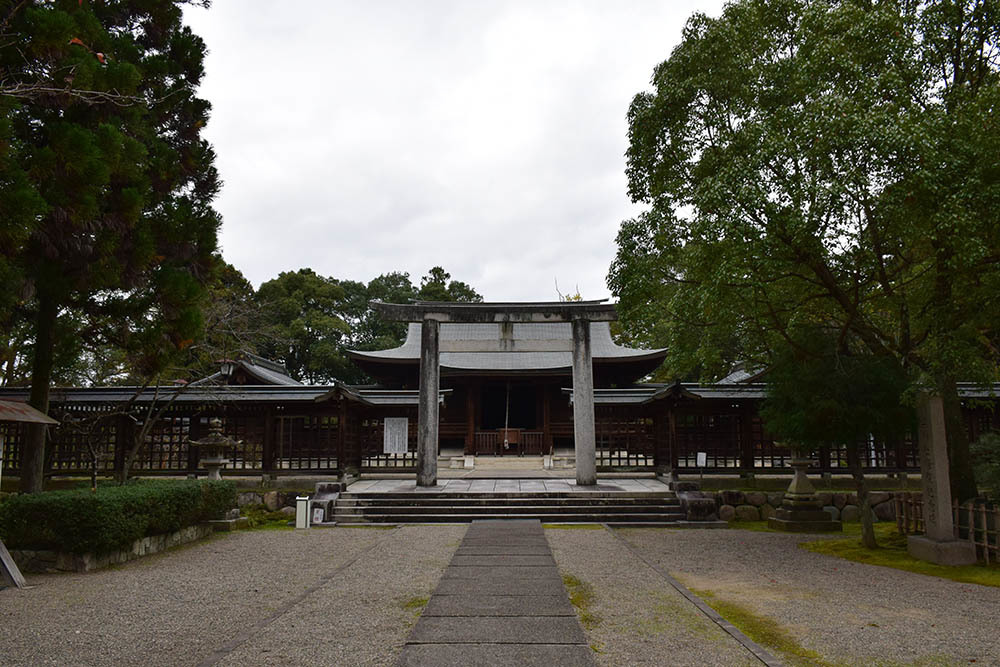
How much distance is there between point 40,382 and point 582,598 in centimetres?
848

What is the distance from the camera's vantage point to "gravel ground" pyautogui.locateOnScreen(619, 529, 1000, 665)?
513cm

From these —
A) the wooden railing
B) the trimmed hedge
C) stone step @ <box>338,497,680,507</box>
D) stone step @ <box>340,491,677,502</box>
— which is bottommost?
stone step @ <box>338,497,680,507</box>

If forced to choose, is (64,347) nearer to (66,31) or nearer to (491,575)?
(66,31)

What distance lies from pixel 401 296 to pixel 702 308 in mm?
39508

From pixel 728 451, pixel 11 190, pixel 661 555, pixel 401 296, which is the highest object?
pixel 401 296

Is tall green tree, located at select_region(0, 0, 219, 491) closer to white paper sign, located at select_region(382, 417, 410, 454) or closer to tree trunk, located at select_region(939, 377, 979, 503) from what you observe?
white paper sign, located at select_region(382, 417, 410, 454)

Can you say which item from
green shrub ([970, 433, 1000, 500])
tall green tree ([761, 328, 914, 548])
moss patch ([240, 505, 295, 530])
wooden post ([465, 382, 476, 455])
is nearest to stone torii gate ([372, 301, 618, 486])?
moss patch ([240, 505, 295, 530])

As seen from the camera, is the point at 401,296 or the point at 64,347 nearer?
the point at 64,347

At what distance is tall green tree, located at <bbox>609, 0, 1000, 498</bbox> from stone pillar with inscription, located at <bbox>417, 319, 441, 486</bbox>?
18.4ft

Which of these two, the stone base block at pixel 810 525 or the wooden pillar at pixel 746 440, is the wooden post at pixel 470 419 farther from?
the stone base block at pixel 810 525

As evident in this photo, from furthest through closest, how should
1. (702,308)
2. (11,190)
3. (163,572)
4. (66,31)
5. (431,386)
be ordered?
(431,386)
(702,308)
(163,572)
(66,31)
(11,190)

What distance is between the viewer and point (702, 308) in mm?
10602

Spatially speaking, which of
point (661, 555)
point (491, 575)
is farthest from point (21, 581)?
point (661, 555)

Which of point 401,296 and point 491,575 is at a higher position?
point 401,296
